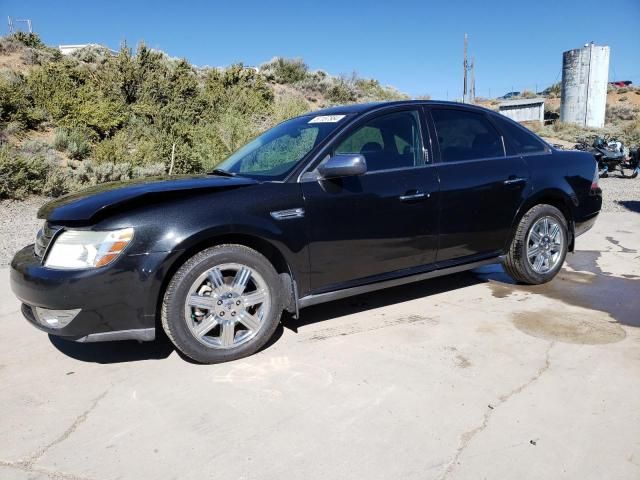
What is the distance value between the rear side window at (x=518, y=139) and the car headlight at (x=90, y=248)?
3347 millimetres

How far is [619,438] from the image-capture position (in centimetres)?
245

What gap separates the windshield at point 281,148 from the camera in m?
3.77

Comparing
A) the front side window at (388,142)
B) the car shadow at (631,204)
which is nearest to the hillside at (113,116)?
the front side window at (388,142)

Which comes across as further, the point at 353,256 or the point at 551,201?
the point at 551,201

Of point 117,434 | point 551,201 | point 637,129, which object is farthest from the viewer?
point 637,129

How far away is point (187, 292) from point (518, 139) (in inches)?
129

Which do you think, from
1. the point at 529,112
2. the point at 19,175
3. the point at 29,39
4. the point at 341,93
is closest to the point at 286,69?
the point at 341,93

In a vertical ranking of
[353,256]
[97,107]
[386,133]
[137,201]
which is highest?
[97,107]

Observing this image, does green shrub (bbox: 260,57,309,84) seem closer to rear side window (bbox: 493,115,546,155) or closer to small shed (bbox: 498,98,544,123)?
small shed (bbox: 498,98,544,123)

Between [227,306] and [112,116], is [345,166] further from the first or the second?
[112,116]

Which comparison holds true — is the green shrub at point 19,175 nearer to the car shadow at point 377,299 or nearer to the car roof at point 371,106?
the car roof at point 371,106

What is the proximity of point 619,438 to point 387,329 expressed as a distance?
67.3 inches

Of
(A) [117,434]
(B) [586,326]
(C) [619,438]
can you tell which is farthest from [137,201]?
(B) [586,326]

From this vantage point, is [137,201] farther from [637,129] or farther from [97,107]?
[637,129]
